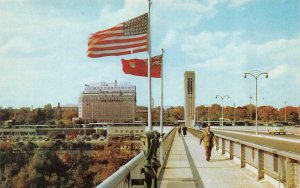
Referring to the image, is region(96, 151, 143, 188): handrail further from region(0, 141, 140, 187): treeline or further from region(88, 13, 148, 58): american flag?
region(0, 141, 140, 187): treeline

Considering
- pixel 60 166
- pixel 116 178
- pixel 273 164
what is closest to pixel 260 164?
pixel 273 164

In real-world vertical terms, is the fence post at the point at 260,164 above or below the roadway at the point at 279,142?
above

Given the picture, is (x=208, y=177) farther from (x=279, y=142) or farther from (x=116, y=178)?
(x=279, y=142)

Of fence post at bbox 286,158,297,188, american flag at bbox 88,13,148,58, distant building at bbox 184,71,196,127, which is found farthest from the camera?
distant building at bbox 184,71,196,127

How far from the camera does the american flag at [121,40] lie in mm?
13938

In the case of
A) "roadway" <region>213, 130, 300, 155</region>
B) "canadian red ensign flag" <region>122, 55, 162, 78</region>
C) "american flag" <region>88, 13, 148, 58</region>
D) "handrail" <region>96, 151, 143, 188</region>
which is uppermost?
"american flag" <region>88, 13, 148, 58</region>

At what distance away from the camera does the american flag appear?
45.7 ft

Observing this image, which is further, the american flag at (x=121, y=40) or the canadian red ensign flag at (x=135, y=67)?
the canadian red ensign flag at (x=135, y=67)

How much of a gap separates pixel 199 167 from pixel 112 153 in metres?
100

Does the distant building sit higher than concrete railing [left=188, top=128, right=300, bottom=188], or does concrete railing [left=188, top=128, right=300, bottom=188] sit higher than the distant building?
the distant building


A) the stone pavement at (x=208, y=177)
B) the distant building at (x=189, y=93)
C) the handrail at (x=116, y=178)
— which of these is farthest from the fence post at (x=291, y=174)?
the distant building at (x=189, y=93)

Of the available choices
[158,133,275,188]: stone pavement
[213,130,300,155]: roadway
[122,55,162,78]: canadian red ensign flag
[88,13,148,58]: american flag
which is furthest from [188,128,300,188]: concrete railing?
[88,13,148,58]: american flag

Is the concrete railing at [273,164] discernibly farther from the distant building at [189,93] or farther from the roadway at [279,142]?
the distant building at [189,93]

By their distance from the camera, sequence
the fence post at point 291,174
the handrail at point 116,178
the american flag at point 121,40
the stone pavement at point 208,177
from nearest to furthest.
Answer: the handrail at point 116,178, the fence post at point 291,174, the stone pavement at point 208,177, the american flag at point 121,40
